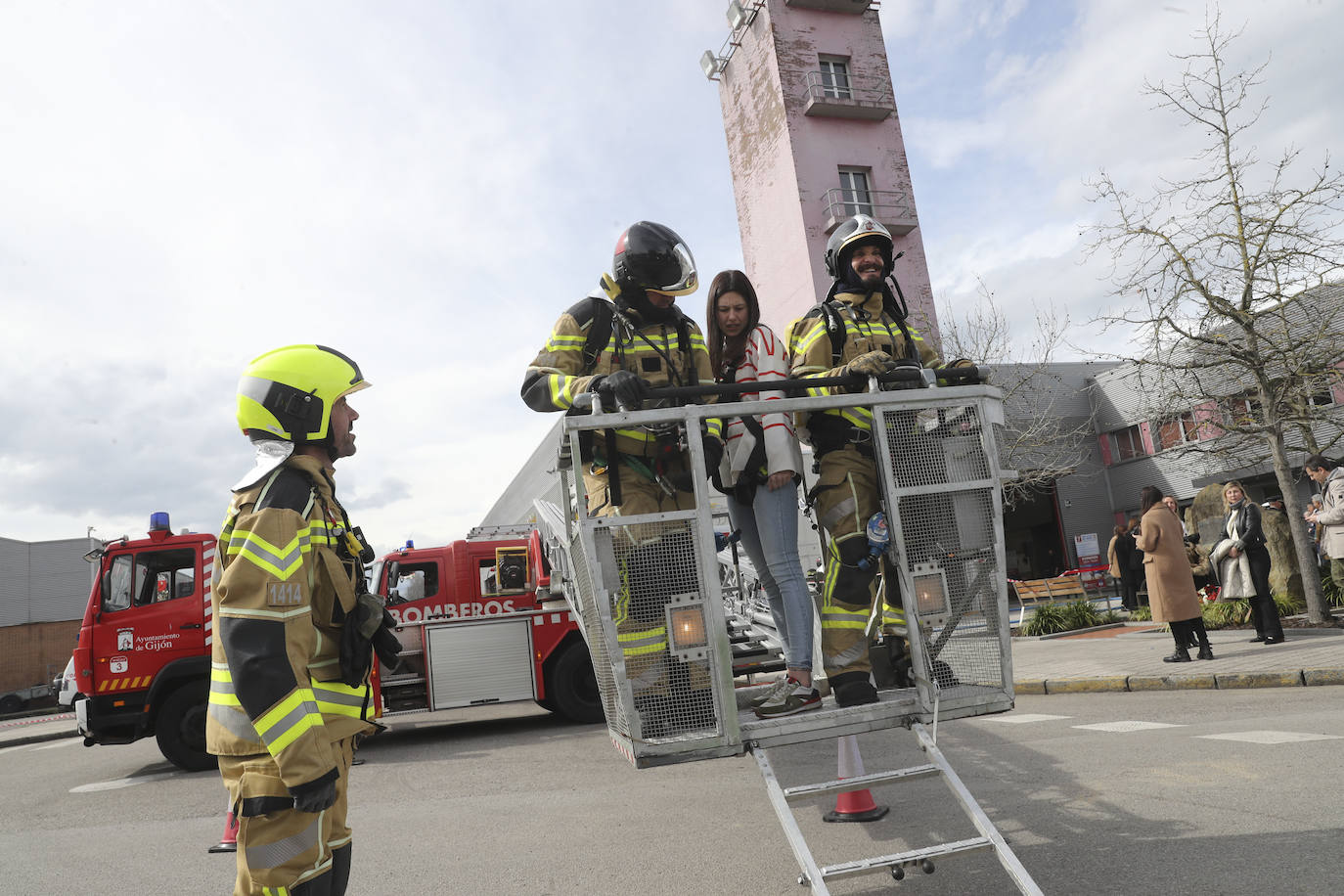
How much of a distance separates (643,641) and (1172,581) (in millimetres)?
7251

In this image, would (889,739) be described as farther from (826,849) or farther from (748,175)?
(748,175)

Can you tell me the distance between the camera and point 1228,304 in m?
10.7

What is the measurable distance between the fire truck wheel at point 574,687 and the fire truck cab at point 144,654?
3.52 m

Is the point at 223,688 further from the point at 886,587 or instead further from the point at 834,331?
the point at 834,331

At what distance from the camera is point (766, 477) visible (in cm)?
387

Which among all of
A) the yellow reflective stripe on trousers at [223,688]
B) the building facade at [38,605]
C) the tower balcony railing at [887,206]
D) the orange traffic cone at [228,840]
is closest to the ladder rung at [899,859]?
the yellow reflective stripe on trousers at [223,688]

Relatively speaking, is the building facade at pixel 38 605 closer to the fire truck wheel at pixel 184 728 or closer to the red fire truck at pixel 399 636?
the red fire truck at pixel 399 636

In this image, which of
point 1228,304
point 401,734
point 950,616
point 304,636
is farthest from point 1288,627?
point 304,636

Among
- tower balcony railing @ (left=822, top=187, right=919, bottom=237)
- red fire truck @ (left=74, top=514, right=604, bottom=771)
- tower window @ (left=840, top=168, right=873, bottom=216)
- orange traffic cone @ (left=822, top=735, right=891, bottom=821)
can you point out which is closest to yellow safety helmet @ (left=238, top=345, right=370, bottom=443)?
orange traffic cone @ (left=822, top=735, right=891, bottom=821)

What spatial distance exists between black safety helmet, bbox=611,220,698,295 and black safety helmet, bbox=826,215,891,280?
749mm

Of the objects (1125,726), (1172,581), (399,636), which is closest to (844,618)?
(1125,726)

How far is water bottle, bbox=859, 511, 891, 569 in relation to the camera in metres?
3.52

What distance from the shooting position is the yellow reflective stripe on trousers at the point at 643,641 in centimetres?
319

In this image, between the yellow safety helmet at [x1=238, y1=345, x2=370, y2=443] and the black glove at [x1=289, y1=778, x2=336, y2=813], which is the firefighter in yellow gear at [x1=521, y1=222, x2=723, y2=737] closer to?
the yellow safety helmet at [x1=238, y1=345, x2=370, y2=443]
